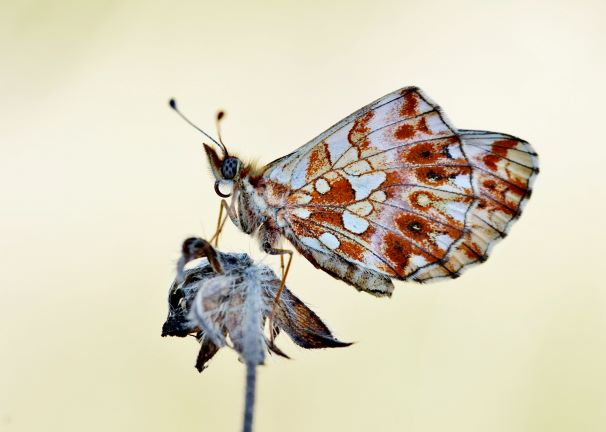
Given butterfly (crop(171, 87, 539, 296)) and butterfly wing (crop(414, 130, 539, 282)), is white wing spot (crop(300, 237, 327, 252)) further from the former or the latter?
butterfly wing (crop(414, 130, 539, 282))

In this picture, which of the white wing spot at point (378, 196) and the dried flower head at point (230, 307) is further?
the white wing spot at point (378, 196)

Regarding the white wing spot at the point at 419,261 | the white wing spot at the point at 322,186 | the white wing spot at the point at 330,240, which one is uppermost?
the white wing spot at the point at 322,186

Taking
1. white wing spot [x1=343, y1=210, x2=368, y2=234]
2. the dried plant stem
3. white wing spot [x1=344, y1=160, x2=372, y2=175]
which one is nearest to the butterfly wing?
white wing spot [x1=343, y1=210, x2=368, y2=234]

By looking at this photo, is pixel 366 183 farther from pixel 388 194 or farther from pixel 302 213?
pixel 302 213

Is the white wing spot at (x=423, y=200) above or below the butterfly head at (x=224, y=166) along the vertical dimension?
below

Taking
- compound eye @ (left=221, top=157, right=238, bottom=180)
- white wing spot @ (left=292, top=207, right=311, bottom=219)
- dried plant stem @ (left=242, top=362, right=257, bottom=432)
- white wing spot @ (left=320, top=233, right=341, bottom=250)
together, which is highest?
compound eye @ (left=221, top=157, right=238, bottom=180)

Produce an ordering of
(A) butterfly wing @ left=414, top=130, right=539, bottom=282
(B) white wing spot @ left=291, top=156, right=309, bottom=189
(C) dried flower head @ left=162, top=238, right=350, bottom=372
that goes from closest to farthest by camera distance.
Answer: (C) dried flower head @ left=162, top=238, right=350, bottom=372 < (A) butterfly wing @ left=414, top=130, right=539, bottom=282 < (B) white wing spot @ left=291, top=156, right=309, bottom=189

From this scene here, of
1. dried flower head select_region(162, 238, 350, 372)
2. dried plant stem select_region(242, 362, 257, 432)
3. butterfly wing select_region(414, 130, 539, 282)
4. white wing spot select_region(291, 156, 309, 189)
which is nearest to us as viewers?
dried plant stem select_region(242, 362, 257, 432)

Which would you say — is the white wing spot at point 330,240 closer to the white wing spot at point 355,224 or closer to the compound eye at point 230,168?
the white wing spot at point 355,224

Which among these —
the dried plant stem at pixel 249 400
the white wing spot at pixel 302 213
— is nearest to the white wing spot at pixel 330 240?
the white wing spot at pixel 302 213

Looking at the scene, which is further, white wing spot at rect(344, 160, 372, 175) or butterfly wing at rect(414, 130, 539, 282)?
white wing spot at rect(344, 160, 372, 175)
